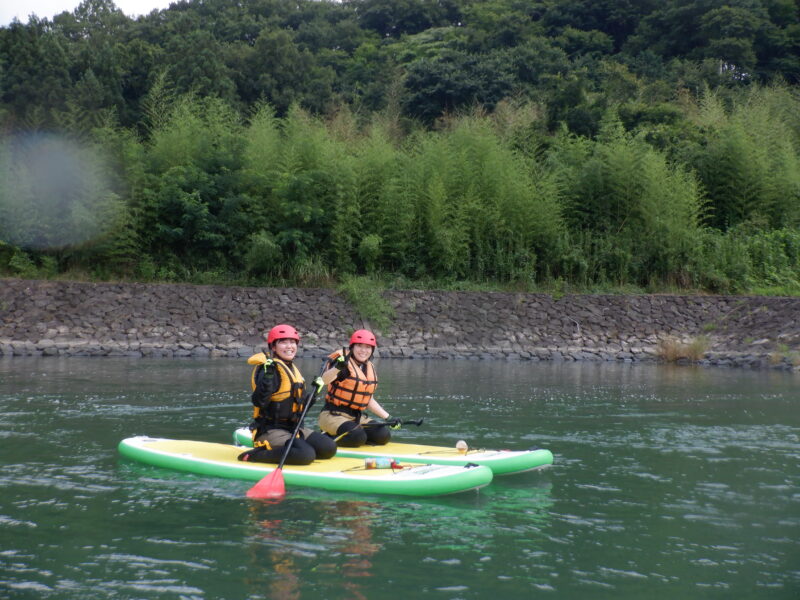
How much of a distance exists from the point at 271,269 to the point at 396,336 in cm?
396

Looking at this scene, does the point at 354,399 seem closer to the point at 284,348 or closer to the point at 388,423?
the point at 388,423

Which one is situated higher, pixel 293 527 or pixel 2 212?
pixel 2 212

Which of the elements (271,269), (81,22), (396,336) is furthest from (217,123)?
(81,22)

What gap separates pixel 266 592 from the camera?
14.4 feet

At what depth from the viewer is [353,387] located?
24.2 feet

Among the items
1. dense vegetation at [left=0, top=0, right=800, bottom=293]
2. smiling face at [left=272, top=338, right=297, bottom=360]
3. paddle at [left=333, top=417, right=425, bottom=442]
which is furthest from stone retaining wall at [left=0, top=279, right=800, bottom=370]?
smiling face at [left=272, top=338, right=297, bottom=360]

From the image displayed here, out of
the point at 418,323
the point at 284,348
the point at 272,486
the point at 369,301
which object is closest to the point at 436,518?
the point at 272,486

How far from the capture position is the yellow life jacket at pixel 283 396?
21.9ft

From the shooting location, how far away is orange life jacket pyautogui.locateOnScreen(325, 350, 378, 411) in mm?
7324

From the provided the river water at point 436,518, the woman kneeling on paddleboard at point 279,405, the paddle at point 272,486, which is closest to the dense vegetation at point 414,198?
the river water at point 436,518

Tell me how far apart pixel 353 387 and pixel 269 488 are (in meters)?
1.39

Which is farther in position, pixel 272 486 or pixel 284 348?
pixel 284 348

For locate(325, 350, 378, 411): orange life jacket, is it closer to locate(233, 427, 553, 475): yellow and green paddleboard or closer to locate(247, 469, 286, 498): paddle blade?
locate(233, 427, 553, 475): yellow and green paddleboard

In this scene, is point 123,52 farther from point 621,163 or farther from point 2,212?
point 621,163
